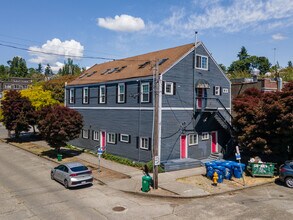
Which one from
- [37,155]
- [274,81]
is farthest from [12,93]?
[274,81]

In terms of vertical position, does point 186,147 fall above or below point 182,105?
below

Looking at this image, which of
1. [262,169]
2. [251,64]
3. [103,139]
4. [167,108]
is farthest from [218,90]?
[251,64]

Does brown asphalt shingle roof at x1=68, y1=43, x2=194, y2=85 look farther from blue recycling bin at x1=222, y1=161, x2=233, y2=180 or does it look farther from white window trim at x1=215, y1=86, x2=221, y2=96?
blue recycling bin at x1=222, y1=161, x2=233, y2=180

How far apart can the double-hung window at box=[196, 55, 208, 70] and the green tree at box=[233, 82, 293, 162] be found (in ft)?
16.8

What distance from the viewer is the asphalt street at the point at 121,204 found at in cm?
1434

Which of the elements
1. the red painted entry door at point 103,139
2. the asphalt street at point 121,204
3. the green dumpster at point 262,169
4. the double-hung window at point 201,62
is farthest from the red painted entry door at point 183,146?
the red painted entry door at point 103,139

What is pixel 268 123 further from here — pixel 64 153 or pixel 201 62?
pixel 64 153

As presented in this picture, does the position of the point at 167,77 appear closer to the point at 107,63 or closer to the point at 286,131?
the point at 286,131

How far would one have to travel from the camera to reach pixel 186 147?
86.6 ft

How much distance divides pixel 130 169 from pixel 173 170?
3.54 metres

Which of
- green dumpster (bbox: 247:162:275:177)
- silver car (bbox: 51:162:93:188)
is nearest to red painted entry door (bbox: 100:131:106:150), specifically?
silver car (bbox: 51:162:93:188)

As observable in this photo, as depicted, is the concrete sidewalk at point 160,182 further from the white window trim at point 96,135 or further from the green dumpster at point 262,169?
the white window trim at point 96,135

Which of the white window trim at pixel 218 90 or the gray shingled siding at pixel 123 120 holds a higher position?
the white window trim at pixel 218 90

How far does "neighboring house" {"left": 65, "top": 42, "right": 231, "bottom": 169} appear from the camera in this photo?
2509 centimetres
